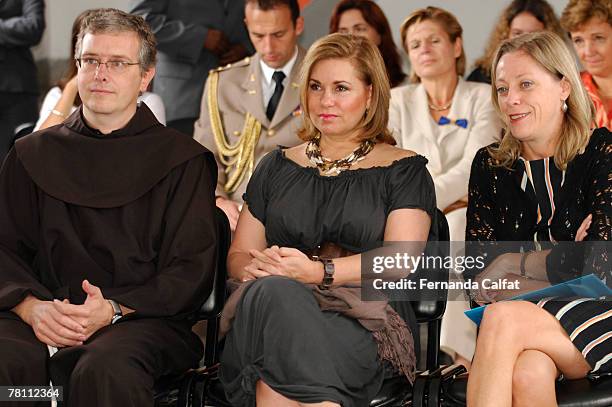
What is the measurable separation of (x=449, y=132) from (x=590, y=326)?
74.3 inches

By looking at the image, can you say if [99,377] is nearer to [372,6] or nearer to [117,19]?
[117,19]

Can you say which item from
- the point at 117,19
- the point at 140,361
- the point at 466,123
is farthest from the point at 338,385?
the point at 466,123

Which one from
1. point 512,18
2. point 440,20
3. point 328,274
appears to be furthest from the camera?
point 512,18

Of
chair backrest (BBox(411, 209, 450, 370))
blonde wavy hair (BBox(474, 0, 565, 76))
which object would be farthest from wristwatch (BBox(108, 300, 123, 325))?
blonde wavy hair (BBox(474, 0, 565, 76))

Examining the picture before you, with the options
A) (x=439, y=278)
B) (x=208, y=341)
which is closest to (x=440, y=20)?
Answer: (x=439, y=278)

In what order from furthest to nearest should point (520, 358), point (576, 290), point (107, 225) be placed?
point (107, 225), point (576, 290), point (520, 358)

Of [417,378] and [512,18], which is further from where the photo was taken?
[512,18]

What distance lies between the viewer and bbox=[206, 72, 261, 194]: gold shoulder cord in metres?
4.96

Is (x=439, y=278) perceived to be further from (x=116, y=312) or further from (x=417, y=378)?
(x=116, y=312)

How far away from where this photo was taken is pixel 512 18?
554 cm

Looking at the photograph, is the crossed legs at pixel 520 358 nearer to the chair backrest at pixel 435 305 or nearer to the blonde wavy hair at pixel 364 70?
the chair backrest at pixel 435 305

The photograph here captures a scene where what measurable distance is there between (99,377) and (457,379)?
1.09m

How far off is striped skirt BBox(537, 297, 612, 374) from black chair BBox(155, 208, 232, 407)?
1.10 m

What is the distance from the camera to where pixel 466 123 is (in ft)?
16.6
